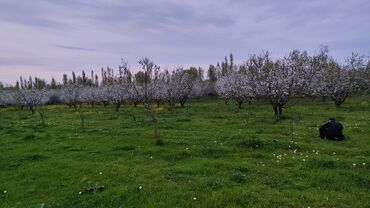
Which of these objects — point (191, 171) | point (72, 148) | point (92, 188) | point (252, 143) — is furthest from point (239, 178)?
point (72, 148)

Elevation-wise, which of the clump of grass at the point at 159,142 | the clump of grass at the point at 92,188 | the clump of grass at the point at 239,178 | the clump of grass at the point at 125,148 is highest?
the clump of grass at the point at 159,142

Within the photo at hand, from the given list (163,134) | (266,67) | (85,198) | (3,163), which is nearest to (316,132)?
(163,134)

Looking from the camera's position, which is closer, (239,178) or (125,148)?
(239,178)

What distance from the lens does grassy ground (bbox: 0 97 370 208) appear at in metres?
11.3

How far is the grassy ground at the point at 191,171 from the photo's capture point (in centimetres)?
1130

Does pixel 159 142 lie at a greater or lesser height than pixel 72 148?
greater

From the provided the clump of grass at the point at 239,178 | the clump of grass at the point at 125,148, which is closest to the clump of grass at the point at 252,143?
the clump of grass at the point at 239,178

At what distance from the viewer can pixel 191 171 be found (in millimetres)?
14070

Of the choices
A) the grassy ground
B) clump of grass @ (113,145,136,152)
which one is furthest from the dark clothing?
clump of grass @ (113,145,136,152)

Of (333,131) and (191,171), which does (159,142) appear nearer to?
(191,171)

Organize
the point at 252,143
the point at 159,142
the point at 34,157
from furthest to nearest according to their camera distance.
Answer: the point at 159,142 < the point at 34,157 < the point at 252,143

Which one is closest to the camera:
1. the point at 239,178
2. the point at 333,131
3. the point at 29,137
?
the point at 239,178

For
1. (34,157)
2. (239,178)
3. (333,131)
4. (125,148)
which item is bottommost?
(34,157)

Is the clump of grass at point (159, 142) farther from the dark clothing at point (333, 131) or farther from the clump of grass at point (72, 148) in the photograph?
the dark clothing at point (333, 131)
